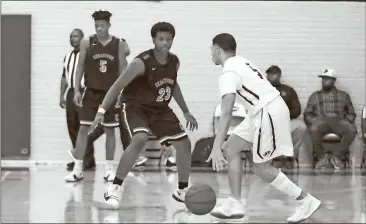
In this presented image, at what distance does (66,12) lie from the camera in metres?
2.74

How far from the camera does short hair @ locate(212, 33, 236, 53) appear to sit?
120cm

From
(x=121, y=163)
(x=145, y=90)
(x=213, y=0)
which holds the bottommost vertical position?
(x=121, y=163)

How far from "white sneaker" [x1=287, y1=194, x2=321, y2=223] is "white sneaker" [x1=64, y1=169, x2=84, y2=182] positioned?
0.48 m

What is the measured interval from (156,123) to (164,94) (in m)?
0.09

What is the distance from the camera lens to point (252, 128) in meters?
1.32

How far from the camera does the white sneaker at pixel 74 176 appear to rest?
1.71 m

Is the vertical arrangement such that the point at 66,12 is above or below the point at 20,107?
above

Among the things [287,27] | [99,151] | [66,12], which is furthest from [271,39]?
[66,12]

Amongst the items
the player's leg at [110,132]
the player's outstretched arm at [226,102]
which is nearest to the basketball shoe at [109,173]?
the player's leg at [110,132]

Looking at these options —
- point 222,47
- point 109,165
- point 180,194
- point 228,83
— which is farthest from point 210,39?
point 109,165

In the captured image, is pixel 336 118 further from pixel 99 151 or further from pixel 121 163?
pixel 99 151

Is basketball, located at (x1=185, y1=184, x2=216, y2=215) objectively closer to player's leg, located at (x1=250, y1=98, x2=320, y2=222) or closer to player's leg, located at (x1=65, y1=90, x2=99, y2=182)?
player's leg, located at (x1=250, y1=98, x2=320, y2=222)

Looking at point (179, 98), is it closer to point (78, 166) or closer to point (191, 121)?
point (191, 121)

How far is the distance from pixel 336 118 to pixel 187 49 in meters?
0.87
